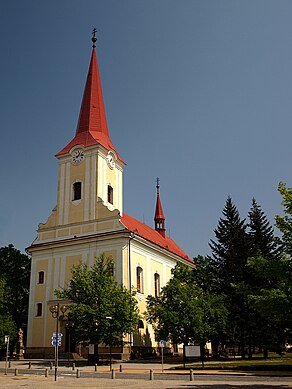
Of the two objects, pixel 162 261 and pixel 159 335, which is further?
pixel 162 261

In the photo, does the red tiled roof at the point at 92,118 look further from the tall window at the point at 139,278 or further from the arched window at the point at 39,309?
the arched window at the point at 39,309

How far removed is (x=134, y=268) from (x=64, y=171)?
13295 mm

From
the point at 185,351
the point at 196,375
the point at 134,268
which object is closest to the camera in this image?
the point at 196,375

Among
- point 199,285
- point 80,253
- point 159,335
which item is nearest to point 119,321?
point 159,335

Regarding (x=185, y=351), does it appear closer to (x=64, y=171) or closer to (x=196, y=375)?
(x=196, y=375)

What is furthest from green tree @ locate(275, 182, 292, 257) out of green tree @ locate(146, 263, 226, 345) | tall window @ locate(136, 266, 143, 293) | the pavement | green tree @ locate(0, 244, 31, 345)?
green tree @ locate(0, 244, 31, 345)

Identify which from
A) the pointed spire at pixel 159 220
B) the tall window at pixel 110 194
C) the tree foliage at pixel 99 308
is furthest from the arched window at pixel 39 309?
the pointed spire at pixel 159 220

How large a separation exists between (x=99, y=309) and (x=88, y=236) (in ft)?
38.8

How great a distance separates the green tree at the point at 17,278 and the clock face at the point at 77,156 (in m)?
14.7

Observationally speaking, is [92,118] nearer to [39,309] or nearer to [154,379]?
[39,309]

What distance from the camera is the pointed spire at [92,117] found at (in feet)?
155

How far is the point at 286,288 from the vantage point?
66.1 ft

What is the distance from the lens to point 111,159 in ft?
156

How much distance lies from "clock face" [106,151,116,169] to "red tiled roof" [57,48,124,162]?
0.76 m
